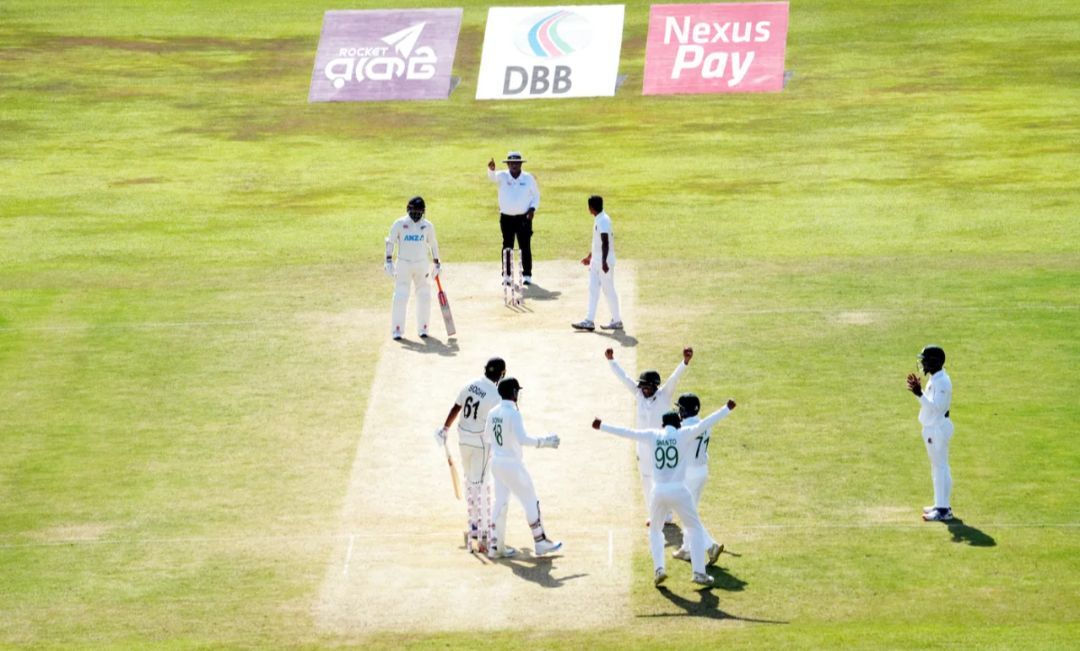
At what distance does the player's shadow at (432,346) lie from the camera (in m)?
26.8

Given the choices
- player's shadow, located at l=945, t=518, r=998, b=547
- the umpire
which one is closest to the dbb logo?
the umpire

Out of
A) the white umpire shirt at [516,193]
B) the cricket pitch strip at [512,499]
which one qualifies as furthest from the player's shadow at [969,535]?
the white umpire shirt at [516,193]

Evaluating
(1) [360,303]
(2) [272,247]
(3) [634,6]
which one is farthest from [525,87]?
(1) [360,303]

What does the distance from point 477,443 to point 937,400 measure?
5.30m

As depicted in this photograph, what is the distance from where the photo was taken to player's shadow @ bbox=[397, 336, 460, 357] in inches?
1054

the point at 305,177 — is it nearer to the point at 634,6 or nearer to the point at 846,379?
the point at 634,6

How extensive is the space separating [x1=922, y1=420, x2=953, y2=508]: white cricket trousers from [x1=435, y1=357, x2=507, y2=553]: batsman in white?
501 cm

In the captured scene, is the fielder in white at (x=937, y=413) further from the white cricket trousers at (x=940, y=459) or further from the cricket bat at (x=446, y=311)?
the cricket bat at (x=446, y=311)

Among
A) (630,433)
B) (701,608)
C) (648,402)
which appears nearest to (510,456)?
(630,433)

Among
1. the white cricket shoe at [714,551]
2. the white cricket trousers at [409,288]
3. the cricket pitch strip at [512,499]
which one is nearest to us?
the cricket pitch strip at [512,499]

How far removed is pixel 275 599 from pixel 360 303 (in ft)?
32.5

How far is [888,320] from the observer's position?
27516mm

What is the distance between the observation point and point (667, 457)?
18.8 m

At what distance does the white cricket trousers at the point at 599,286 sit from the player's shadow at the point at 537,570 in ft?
23.7
